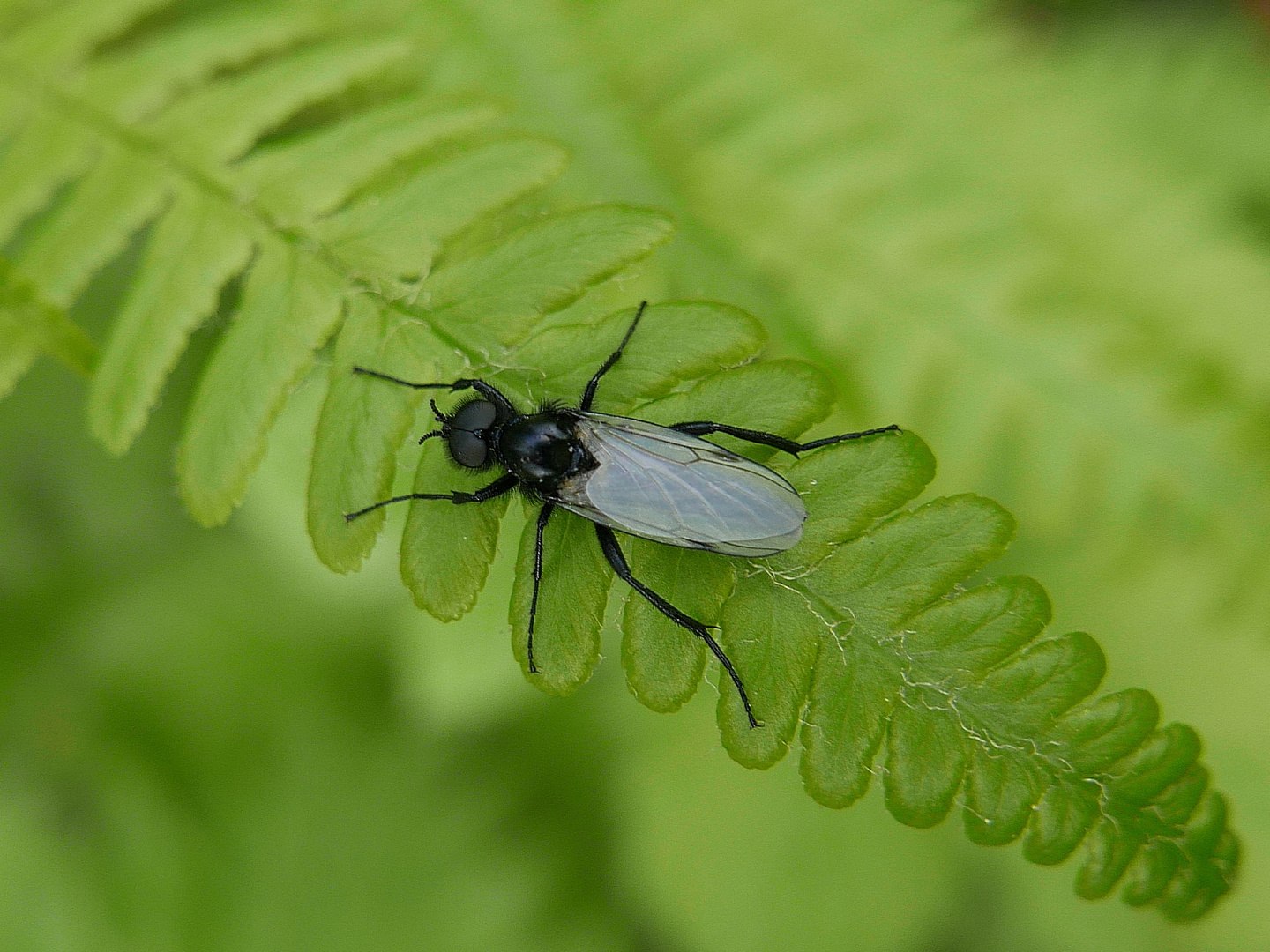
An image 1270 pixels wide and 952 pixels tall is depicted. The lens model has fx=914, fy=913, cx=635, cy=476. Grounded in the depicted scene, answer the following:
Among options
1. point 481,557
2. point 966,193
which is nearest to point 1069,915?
point 966,193

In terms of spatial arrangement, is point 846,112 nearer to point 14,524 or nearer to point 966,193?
point 966,193

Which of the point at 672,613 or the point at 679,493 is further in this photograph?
the point at 679,493

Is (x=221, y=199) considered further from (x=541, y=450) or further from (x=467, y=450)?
(x=541, y=450)

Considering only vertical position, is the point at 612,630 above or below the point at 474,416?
below

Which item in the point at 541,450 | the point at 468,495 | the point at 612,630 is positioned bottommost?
the point at 612,630

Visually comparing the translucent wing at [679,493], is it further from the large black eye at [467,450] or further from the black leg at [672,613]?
the large black eye at [467,450]

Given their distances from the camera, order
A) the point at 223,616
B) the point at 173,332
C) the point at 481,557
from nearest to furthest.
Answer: the point at 481,557 → the point at 173,332 → the point at 223,616

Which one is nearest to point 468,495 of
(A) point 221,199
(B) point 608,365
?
(B) point 608,365
